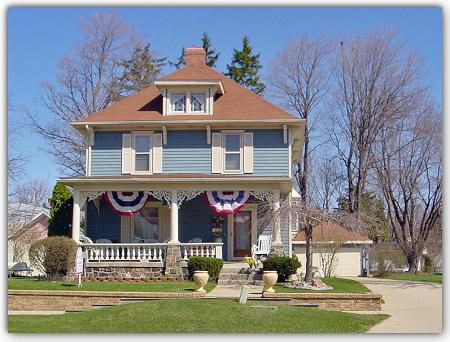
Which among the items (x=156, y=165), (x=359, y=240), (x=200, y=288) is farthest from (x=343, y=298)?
(x=359, y=240)

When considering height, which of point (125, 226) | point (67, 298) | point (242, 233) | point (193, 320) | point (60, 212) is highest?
point (60, 212)

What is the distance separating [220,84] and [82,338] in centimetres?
1286

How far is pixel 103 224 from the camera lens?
939 inches

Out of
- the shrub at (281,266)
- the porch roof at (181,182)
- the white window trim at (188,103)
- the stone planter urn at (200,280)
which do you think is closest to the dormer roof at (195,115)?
the white window trim at (188,103)

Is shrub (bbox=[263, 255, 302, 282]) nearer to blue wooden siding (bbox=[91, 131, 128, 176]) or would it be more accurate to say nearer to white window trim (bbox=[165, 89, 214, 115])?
white window trim (bbox=[165, 89, 214, 115])

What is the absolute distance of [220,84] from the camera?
77.7ft

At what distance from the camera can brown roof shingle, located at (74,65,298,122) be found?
23.3m

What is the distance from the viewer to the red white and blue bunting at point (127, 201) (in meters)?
22.2

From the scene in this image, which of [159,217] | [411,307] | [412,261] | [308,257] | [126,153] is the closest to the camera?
[411,307]

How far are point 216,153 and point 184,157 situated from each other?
41.7 inches

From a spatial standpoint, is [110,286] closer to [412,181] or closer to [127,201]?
[127,201]

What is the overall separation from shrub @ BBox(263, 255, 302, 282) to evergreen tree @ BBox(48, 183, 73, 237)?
8195 mm


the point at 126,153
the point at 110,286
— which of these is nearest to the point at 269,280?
the point at 110,286

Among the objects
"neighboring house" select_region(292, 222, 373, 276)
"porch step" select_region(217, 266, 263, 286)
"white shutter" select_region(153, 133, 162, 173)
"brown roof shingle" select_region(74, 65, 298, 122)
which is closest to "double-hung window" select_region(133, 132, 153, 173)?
"white shutter" select_region(153, 133, 162, 173)
